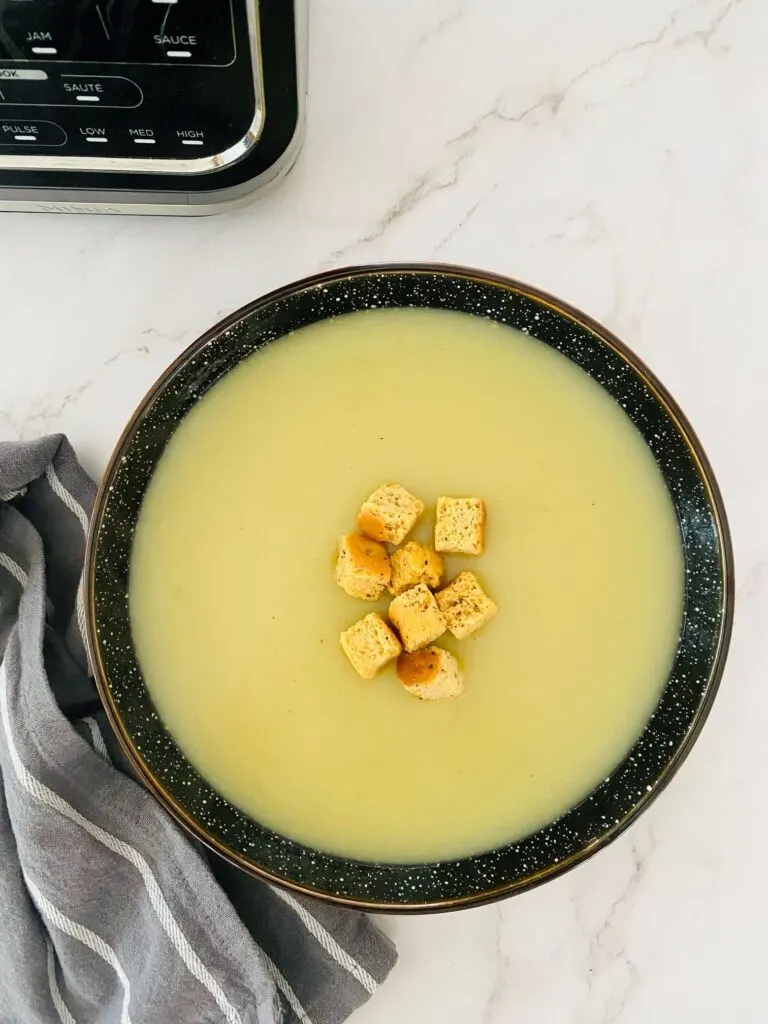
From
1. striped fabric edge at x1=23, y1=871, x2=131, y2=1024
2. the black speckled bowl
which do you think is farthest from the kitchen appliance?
striped fabric edge at x1=23, y1=871, x2=131, y2=1024

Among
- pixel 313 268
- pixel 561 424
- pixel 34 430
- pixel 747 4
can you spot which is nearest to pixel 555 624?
pixel 561 424

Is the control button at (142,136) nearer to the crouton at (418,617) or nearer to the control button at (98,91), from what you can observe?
the control button at (98,91)

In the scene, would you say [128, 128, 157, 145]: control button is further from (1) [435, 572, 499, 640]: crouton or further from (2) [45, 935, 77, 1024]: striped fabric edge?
(2) [45, 935, 77, 1024]: striped fabric edge

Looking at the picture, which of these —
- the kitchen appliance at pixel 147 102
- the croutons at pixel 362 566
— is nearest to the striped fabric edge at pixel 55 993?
the croutons at pixel 362 566

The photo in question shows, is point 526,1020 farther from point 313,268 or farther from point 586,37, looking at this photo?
point 586,37

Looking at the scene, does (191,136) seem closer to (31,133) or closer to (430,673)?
(31,133)

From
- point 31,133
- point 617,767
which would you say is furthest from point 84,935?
point 31,133

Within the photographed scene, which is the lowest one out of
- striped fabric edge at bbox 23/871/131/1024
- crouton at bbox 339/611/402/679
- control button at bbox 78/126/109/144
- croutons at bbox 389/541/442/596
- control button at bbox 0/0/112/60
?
striped fabric edge at bbox 23/871/131/1024
